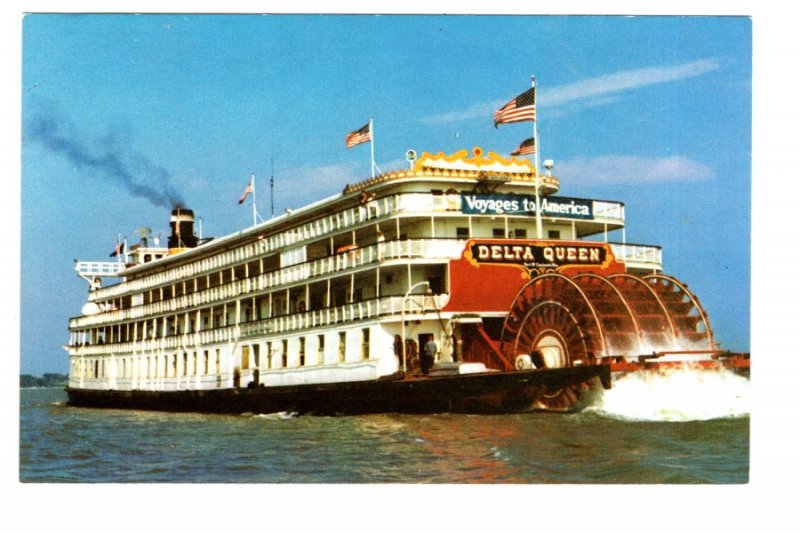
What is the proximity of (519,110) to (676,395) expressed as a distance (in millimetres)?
6610

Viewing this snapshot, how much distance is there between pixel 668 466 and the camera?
16500mm

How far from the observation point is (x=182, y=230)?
129ft

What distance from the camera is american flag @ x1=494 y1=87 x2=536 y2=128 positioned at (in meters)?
22.4

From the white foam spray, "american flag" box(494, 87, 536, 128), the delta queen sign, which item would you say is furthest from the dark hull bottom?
"american flag" box(494, 87, 536, 128)

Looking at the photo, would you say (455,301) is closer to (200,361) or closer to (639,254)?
(639,254)

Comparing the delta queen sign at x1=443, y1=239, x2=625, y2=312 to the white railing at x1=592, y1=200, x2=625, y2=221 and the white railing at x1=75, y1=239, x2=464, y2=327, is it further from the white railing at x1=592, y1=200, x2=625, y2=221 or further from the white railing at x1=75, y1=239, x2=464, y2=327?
the white railing at x1=592, y1=200, x2=625, y2=221

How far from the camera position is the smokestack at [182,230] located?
128 feet

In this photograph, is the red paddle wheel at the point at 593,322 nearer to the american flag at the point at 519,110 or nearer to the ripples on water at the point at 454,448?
the ripples on water at the point at 454,448

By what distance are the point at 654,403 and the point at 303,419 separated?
25.9ft

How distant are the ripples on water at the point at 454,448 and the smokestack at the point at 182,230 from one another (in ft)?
51.4

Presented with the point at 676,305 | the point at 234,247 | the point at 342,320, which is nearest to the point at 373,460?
the point at 342,320

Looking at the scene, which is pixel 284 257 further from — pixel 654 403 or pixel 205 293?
pixel 654 403

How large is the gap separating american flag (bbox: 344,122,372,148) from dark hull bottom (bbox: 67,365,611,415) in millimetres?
5399

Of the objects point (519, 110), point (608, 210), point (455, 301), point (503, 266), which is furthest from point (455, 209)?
point (608, 210)
